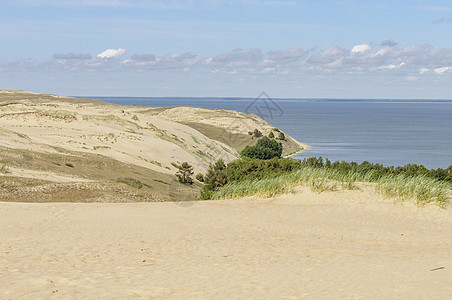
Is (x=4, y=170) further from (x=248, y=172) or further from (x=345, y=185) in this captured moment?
(x=345, y=185)

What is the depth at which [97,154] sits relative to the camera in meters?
46.5

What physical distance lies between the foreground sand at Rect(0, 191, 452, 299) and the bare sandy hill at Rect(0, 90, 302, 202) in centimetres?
575

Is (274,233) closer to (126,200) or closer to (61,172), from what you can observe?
(126,200)

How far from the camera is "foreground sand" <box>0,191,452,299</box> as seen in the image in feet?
28.9

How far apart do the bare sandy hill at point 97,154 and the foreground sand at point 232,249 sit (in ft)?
18.9

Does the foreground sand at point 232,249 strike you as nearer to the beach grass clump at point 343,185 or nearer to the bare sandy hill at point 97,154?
the beach grass clump at point 343,185

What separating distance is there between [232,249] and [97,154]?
3592 centimetres

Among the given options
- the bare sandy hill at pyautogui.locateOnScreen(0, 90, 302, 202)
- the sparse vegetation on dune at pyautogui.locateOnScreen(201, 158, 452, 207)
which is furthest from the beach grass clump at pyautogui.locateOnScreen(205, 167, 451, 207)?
the bare sandy hill at pyautogui.locateOnScreen(0, 90, 302, 202)

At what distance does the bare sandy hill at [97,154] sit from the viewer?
25047mm

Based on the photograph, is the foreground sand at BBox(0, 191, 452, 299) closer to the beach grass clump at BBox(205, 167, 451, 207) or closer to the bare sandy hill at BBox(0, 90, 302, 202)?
the beach grass clump at BBox(205, 167, 451, 207)

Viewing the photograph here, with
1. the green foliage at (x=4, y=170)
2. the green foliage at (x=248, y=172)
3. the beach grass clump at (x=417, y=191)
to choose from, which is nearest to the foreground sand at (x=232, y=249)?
the beach grass clump at (x=417, y=191)

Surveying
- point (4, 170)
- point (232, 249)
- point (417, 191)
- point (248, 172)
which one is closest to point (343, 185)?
point (417, 191)

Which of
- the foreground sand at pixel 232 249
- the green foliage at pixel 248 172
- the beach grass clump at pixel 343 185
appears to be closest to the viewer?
the foreground sand at pixel 232 249

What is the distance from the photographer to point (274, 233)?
48.5ft
